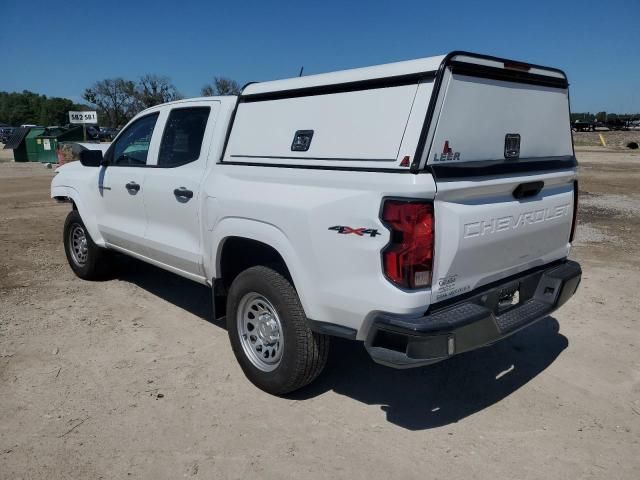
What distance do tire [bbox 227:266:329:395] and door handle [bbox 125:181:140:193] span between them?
1584 mm

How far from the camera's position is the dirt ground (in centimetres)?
294

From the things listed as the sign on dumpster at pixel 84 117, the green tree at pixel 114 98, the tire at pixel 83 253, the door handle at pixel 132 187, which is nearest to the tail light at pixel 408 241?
the door handle at pixel 132 187

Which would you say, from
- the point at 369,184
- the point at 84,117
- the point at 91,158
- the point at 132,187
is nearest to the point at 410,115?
the point at 369,184

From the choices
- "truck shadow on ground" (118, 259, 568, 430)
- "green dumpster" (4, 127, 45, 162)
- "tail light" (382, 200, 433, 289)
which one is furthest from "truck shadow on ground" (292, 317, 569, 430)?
"green dumpster" (4, 127, 45, 162)

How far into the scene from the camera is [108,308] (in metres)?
5.33

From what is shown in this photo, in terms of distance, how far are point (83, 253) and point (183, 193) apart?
2630 mm

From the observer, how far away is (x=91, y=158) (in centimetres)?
523

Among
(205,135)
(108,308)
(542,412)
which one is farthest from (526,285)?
→ (108,308)

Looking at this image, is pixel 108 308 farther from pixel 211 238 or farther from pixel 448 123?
pixel 448 123

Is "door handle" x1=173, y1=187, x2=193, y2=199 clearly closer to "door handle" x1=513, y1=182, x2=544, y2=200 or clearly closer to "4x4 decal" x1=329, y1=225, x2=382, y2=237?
"4x4 decal" x1=329, y1=225, x2=382, y2=237

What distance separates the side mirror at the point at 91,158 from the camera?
17.1 feet

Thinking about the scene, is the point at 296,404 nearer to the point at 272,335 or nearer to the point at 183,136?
the point at 272,335

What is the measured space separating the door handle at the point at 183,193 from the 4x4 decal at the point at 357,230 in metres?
1.59

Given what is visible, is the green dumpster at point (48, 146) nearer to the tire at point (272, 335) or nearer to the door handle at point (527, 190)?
the tire at point (272, 335)
